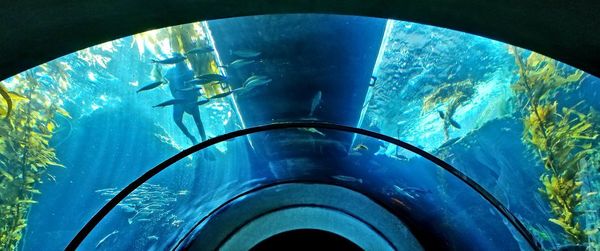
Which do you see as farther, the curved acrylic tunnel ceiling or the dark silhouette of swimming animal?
the dark silhouette of swimming animal

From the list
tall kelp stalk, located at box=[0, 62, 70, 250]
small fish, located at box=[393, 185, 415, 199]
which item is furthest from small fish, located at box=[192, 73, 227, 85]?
small fish, located at box=[393, 185, 415, 199]

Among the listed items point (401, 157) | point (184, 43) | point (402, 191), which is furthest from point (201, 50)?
point (402, 191)

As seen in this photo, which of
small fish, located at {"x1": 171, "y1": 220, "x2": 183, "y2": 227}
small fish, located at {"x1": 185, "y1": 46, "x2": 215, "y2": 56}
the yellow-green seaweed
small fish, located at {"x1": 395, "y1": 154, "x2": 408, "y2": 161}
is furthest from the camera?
small fish, located at {"x1": 171, "y1": 220, "x2": 183, "y2": 227}

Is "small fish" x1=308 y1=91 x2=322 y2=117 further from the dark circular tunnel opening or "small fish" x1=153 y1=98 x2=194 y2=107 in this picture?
the dark circular tunnel opening

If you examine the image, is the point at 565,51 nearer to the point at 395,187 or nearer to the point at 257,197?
the point at 395,187

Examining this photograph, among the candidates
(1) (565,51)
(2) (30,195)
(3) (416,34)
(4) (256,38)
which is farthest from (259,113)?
(1) (565,51)

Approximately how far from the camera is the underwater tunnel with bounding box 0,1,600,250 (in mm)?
4180

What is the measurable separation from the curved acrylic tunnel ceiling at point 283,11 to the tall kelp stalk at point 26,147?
1.68 meters

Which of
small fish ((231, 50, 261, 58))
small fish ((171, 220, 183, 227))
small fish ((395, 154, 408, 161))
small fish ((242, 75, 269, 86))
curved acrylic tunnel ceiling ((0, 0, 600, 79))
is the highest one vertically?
small fish ((395, 154, 408, 161))

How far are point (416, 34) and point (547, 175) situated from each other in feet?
7.63

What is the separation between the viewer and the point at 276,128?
560 centimetres

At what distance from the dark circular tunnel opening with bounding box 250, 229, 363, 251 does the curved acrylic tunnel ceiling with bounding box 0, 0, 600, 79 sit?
6388mm

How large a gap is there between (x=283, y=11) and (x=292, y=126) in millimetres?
2913

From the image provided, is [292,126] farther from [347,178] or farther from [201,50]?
[347,178]
